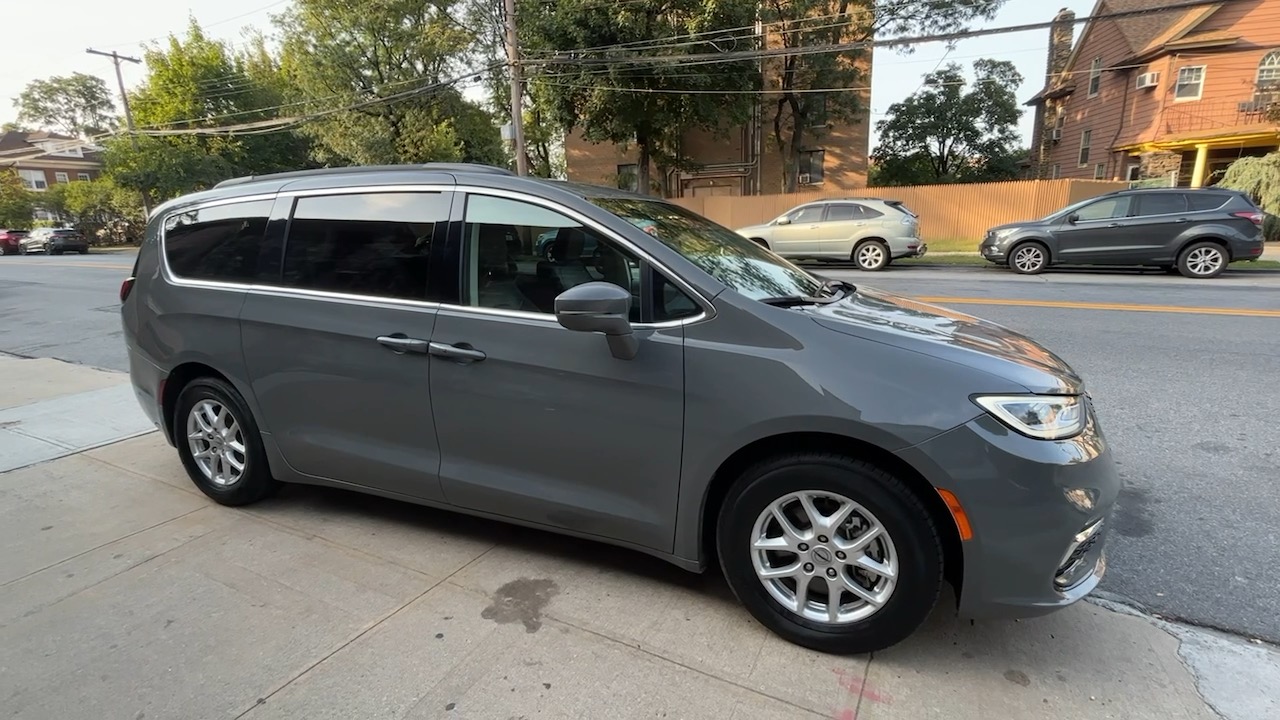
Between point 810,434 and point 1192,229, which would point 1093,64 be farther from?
point 810,434

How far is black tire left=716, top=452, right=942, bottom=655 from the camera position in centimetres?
219

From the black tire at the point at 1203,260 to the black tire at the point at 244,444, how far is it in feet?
50.1

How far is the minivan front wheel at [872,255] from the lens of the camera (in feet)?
51.3

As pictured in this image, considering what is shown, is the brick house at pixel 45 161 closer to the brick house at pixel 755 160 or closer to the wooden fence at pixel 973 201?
the brick house at pixel 755 160

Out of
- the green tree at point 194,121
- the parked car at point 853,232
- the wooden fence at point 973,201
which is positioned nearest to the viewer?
the parked car at point 853,232

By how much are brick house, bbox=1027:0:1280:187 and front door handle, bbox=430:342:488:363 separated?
26.1 m

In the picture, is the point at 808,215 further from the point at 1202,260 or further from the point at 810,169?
the point at 810,169

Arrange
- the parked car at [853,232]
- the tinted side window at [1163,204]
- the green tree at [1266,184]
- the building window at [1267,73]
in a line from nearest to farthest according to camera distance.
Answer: the tinted side window at [1163,204]
the parked car at [853,232]
the green tree at [1266,184]
the building window at [1267,73]

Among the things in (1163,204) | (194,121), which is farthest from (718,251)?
(194,121)

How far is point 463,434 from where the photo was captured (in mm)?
2869

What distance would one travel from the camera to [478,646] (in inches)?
98.0

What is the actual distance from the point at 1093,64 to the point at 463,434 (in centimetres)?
3840

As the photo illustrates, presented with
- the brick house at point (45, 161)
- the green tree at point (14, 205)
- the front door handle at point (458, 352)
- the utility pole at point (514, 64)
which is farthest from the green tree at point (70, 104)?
the front door handle at point (458, 352)

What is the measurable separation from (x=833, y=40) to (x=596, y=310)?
27.4 meters
